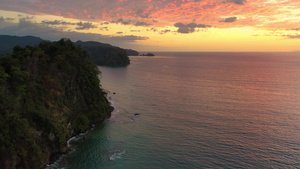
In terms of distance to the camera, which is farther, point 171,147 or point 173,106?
point 173,106

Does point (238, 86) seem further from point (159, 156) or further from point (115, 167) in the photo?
point (115, 167)

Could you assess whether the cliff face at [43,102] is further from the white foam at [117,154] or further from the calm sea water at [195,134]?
the white foam at [117,154]

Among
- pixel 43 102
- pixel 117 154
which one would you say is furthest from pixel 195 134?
pixel 43 102

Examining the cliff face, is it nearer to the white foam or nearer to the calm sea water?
the calm sea water

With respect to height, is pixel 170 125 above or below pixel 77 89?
below

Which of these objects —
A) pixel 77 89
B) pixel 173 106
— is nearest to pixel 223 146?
pixel 173 106

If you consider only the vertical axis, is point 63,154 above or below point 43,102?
below

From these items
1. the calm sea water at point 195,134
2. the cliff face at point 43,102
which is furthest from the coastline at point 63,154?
the calm sea water at point 195,134

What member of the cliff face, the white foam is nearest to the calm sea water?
the white foam

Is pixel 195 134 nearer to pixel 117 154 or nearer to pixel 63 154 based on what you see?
pixel 117 154
